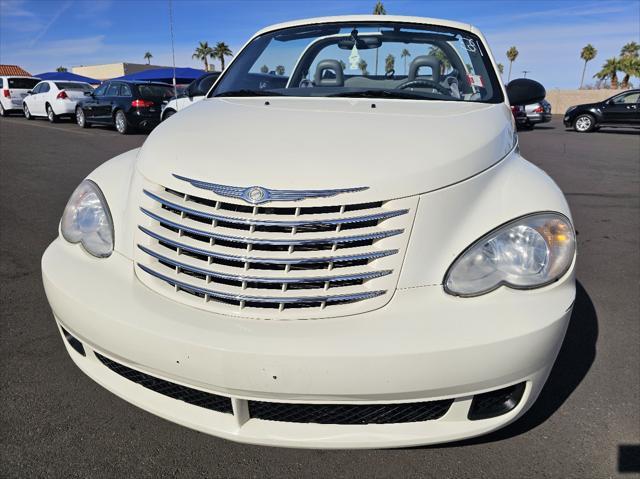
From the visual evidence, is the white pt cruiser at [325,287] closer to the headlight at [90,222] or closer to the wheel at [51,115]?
the headlight at [90,222]

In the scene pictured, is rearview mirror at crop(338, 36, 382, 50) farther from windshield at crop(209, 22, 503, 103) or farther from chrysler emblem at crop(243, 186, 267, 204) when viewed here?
chrysler emblem at crop(243, 186, 267, 204)

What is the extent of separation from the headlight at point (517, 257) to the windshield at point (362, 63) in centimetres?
129

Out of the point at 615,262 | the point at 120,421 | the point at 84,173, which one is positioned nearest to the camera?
the point at 120,421

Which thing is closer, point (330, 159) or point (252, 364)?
point (252, 364)

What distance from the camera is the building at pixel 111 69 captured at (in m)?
50.0

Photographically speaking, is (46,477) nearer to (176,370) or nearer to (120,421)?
(120,421)

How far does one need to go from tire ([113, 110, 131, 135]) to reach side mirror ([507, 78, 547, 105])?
459 inches

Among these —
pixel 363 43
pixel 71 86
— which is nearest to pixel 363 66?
pixel 363 43

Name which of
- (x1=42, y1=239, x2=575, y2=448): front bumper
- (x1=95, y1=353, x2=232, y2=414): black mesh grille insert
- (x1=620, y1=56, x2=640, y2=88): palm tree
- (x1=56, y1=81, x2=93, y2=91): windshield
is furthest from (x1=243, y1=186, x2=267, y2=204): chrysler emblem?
(x1=620, y1=56, x2=640, y2=88): palm tree

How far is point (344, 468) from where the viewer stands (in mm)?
1779

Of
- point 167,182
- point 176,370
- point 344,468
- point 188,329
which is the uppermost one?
point 167,182

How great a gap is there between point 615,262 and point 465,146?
292cm

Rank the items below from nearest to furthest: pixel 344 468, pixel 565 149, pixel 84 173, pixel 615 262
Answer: pixel 344 468 → pixel 615 262 → pixel 84 173 → pixel 565 149

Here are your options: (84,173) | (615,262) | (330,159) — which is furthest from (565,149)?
(330,159)
